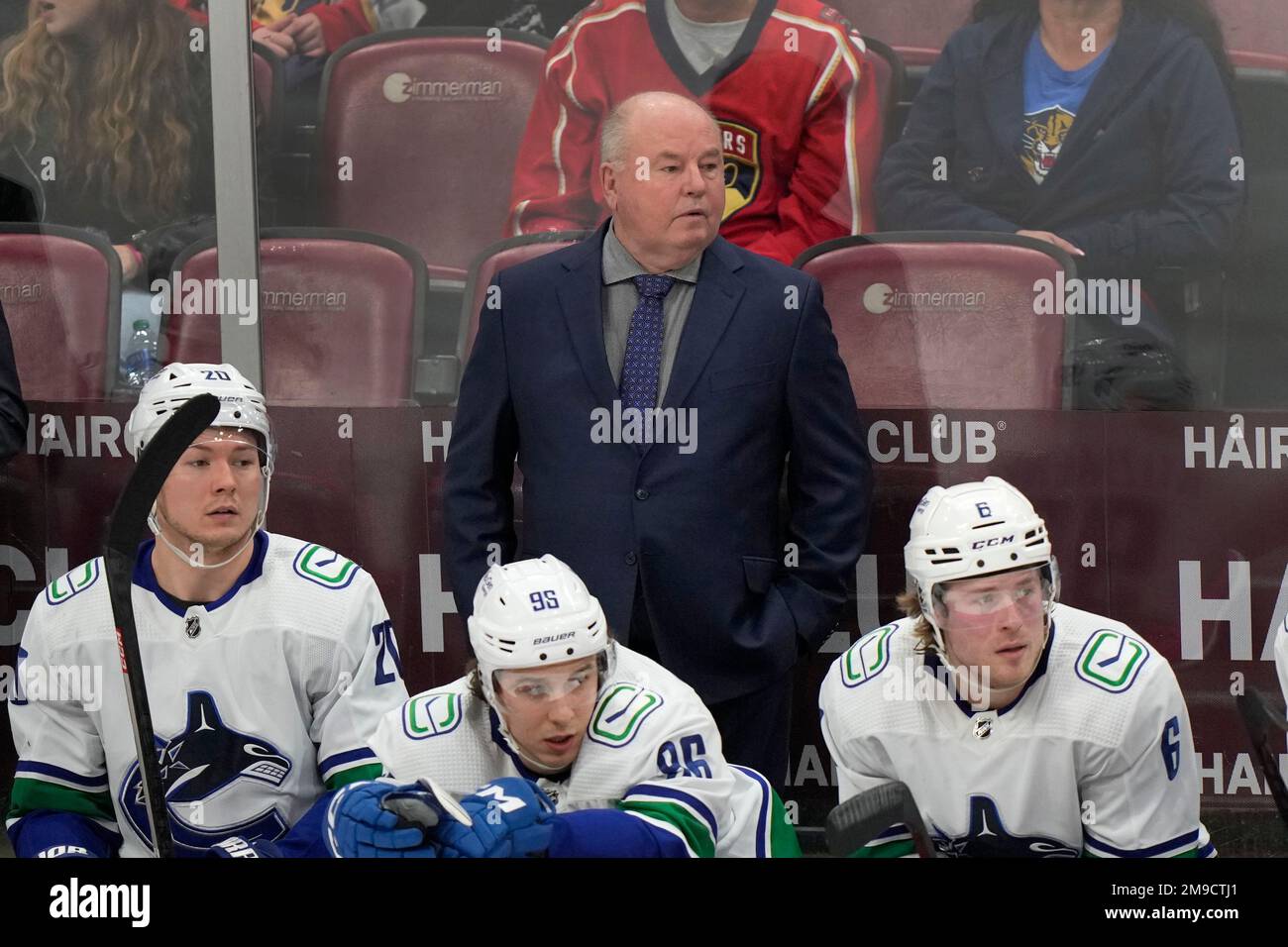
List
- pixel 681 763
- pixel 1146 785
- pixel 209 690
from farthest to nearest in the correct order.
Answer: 1. pixel 209 690
2. pixel 1146 785
3. pixel 681 763

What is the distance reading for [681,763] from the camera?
2.62 metres

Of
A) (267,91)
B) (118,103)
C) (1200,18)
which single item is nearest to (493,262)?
(267,91)

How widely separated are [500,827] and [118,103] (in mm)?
1605

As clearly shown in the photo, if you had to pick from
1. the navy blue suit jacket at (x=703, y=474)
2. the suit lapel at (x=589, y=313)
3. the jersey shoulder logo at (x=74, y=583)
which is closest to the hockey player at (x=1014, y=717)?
the navy blue suit jacket at (x=703, y=474)

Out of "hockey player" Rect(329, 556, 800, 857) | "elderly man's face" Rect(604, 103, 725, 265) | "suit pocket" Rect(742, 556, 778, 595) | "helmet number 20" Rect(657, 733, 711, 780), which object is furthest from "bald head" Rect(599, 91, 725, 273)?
"helmet number 20" Rect(657, 733, 711, 780)

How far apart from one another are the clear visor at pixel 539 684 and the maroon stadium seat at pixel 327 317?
803mm

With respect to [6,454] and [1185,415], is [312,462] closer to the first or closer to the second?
[6,454]

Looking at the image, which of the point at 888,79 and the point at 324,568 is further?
the point at 888,79

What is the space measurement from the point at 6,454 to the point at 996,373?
69.2 inches

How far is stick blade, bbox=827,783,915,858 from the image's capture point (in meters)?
2.65

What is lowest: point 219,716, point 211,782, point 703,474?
point 211,782

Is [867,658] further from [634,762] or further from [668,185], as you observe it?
[668,185]

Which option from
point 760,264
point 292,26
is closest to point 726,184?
point 760,264

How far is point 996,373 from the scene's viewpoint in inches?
127
